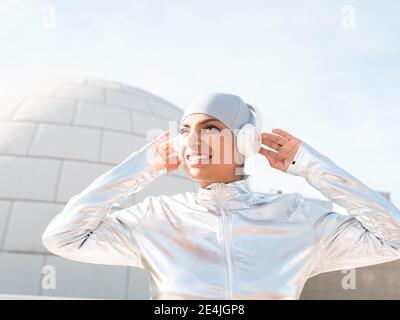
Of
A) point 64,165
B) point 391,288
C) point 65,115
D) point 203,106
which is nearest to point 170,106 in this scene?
point 65,115

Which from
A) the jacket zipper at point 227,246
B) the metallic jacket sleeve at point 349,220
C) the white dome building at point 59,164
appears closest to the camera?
the jacket zipper at point 227,246

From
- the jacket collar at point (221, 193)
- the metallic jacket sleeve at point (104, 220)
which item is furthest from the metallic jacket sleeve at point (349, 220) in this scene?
the metallic jacket sleeve at point (104, 220)

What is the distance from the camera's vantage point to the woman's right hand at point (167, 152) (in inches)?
85.9

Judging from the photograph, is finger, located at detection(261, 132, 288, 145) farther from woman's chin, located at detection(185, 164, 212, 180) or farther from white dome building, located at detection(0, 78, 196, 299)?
white dome building, located at detection(0, 78, 196, 299)

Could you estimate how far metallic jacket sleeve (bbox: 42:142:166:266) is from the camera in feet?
6.54

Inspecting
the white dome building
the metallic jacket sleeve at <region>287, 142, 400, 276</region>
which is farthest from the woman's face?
the white dome building

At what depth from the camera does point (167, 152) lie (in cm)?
219

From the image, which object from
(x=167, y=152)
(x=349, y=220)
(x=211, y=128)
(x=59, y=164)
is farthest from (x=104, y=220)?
(x=59, y=164)

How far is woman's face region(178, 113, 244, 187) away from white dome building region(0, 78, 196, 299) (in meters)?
4.50

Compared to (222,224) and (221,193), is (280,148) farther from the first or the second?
(222,224)

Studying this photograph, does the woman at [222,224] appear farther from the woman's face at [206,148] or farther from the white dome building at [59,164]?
the white dome building at [59,164]

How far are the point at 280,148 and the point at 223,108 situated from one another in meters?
0.33
